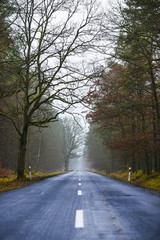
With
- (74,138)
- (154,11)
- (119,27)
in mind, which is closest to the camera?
(154,11)

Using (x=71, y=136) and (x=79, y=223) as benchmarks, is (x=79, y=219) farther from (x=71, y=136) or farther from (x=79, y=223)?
(x=71, y=136)

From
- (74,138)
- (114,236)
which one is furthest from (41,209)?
(74,138)

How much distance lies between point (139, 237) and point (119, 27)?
9.20 meters

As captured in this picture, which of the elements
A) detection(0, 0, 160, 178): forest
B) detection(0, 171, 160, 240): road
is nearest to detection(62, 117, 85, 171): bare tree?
detection(0, 0, 160, 178): forest

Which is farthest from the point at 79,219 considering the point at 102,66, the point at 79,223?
the point at 102,66

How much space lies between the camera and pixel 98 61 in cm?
1213

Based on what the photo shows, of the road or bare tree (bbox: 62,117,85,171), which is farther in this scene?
bare tree (bbox: 62,117,85,171)

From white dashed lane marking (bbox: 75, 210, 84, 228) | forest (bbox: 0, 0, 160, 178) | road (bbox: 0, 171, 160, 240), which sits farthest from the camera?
forest (bbox: 0, 0, 160, 178)

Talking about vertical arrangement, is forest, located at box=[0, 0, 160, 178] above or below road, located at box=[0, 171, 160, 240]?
above

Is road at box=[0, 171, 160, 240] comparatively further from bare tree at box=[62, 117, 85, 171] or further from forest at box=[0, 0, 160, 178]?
bare tree at box=[62, 117, 85, 171]

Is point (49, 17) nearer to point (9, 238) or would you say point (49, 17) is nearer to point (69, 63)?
point (69, 63)

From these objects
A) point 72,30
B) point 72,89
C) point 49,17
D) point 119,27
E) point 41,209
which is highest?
point 49,17

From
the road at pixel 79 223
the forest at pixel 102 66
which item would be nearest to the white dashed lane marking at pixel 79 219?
the road at pixel 79 223

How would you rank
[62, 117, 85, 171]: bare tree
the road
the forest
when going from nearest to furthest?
the road → the forest → [62, 117, 85, 171]: bare tree
